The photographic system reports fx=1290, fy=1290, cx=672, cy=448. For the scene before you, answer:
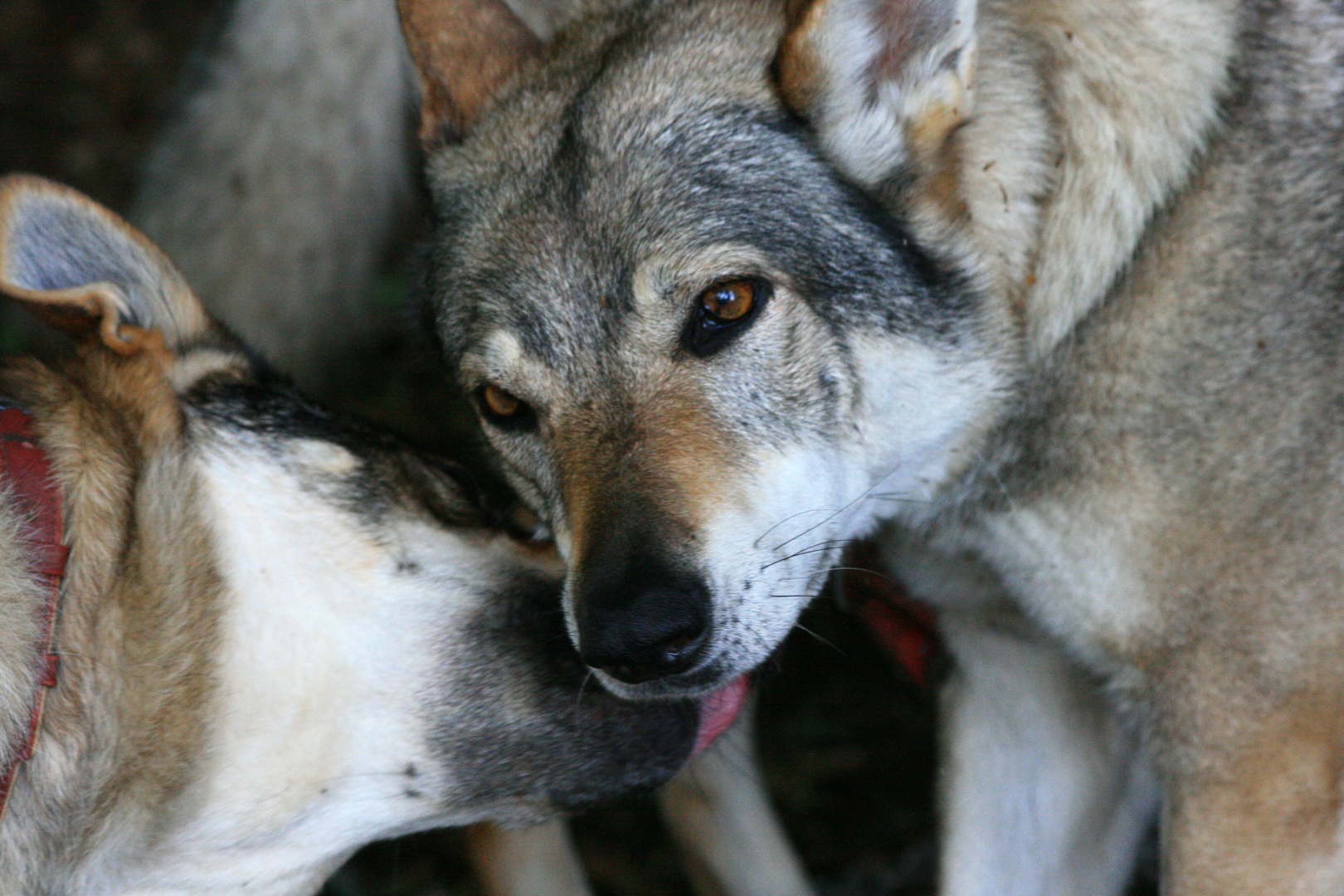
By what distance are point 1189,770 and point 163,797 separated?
1754mm

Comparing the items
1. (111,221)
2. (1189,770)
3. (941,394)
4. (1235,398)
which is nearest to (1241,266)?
(1235,398)

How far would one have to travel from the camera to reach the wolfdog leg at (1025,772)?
2.92 meters

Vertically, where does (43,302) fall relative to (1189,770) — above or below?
above

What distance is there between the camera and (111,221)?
2.26 meters

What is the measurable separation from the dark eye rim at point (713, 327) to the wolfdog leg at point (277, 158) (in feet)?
5.14

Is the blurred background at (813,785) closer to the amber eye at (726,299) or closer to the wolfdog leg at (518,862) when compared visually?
the wolfdog leg at (518,862)

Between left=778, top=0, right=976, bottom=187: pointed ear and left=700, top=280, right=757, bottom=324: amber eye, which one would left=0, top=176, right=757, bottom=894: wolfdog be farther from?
left=778, top=0, right=976, bottom=187: pointed ear

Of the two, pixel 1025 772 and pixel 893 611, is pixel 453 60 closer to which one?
pixel 893 611

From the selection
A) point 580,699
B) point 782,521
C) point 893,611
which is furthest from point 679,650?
point 893,611

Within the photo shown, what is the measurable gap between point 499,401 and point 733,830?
1492mm

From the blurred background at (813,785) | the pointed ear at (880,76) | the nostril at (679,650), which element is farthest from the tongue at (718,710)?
the pointed ear at (880,76)

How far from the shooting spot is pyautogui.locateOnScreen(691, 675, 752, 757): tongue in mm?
2514

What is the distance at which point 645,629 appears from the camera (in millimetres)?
1942

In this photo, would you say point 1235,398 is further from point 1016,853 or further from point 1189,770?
point 1016,853
